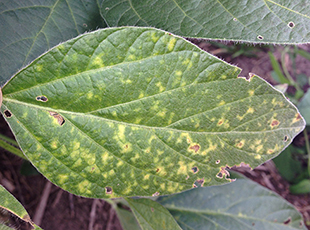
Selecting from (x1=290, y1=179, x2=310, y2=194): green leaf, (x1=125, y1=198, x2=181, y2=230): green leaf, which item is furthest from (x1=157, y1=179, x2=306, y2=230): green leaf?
(x1=290, y1=179, x2=310, y2=194): green leaf

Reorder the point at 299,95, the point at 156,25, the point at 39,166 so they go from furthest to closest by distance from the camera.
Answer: the point at 299,95 → the point at 156,25 → the point at 39,166

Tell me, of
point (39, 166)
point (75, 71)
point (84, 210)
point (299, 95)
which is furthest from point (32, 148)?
point (299, 95)

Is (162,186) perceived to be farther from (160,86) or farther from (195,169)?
(160,86)

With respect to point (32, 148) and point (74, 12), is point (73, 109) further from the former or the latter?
point (74, 12)

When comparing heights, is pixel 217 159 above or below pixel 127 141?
below

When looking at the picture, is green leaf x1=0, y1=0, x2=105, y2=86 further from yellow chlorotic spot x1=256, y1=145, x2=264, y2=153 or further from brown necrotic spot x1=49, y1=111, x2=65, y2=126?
yellow chlorotic spot x1=256, y1=145, x2=264, y2=153

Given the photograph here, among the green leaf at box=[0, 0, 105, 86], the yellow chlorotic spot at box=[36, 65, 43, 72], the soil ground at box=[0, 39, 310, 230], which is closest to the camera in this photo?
the yellow chlorotic spot at box=[36, 65, 43, 72]
